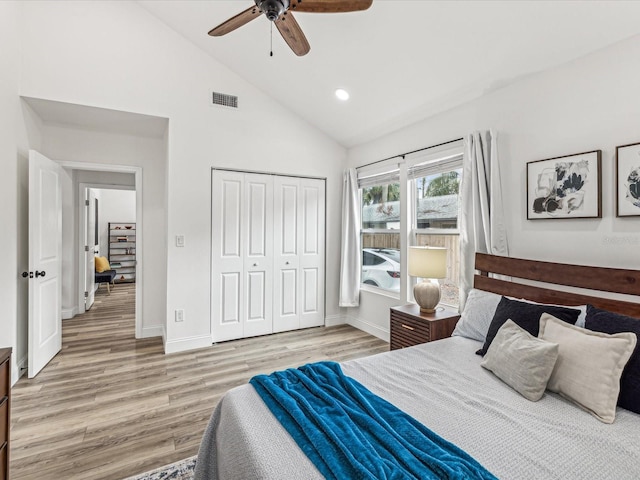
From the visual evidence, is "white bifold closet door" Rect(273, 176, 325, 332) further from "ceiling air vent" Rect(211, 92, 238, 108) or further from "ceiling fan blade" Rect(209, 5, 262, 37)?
"ceiling fan blade" Rect(209, 5, 262, 37)

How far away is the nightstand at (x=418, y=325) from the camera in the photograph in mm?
2760

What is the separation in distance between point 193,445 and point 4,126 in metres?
3.00

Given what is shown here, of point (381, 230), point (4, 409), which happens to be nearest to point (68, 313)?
point (4, 409)

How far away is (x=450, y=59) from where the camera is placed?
106 inches

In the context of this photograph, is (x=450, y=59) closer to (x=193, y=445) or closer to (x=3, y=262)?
(x=193, y=445)

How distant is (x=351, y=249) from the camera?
4.50 metres

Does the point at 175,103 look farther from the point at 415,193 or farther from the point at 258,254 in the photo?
the point at 415,193

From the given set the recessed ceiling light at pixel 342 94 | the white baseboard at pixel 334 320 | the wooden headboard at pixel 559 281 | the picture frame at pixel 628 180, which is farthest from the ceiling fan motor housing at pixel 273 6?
the white baseboard at pixel 334 320

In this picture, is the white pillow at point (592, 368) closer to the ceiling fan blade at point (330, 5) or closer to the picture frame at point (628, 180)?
the picture frame at point (628, 180)

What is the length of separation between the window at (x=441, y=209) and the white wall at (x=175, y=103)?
1528mm

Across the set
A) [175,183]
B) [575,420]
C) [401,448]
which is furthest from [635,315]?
[175,183]

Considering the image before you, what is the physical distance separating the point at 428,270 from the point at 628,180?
145 cm

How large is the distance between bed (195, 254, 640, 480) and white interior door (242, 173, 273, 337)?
2.39 m

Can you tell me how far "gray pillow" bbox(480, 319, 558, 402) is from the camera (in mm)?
1598
